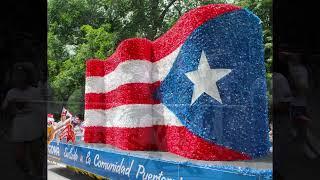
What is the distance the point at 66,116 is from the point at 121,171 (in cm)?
37

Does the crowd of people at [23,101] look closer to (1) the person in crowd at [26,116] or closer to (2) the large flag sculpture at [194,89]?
(1) the person in crowd at [26,116]

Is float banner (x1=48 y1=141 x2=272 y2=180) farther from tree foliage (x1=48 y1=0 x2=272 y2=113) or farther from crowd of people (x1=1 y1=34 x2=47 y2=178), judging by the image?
tree foliage (x1=48 y1=0 x2=272 y2=113)

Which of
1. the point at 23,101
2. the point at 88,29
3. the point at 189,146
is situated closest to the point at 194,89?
the point at 189,146

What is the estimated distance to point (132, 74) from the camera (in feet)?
6.26

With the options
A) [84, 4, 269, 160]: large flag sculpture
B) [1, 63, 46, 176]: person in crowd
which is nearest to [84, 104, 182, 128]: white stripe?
[84, 4, 269, 160]: large flag sculpture

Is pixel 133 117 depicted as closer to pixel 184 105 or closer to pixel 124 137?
pixel 124 137

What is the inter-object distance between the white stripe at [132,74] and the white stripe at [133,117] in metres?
0.11

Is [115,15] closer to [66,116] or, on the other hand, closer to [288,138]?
[66,116]

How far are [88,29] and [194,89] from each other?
1.89 ft

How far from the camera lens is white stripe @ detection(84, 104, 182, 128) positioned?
1.79m

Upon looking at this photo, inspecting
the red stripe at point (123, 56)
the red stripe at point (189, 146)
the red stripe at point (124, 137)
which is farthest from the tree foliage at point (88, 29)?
the red stripe at point (189, 146)

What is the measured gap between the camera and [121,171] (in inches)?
73.8

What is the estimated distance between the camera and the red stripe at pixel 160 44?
5.53ft

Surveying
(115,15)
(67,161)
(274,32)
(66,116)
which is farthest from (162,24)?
(67,161)
